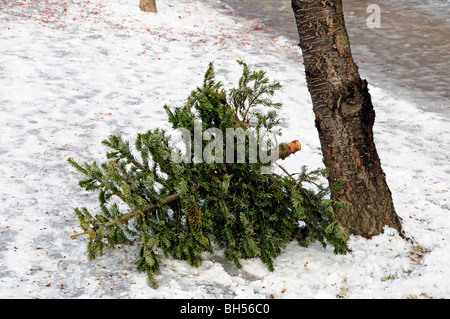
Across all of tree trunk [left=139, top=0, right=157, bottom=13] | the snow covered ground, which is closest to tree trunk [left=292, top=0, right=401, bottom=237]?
the snow covered ground

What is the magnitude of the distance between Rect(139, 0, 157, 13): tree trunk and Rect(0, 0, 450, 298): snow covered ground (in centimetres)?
22

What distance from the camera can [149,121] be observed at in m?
7.91

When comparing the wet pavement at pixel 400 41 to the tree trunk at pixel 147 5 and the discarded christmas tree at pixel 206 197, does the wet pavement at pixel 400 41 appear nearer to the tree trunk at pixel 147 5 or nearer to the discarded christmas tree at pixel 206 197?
the tree trunk at pixel 147 5

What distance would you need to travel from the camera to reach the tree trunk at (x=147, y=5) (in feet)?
47.3

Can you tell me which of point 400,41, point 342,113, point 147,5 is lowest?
point 400,41

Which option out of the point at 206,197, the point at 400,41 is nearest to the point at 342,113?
the point at 206,197

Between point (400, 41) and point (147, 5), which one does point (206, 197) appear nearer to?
point (147, 5)

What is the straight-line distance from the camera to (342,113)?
4.47 metres

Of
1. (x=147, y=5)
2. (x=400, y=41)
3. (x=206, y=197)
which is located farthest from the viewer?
(x=147, y=5)

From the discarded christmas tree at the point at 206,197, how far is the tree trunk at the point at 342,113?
0.50 metres

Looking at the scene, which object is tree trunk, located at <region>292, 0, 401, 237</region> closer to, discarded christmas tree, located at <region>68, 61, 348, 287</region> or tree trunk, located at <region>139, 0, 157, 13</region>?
discarded christmas tree, located at <region>68, 61, 348, 287</region>

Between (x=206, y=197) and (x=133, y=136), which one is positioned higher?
(x=206, y=197)

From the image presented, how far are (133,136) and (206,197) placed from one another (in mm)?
3548
